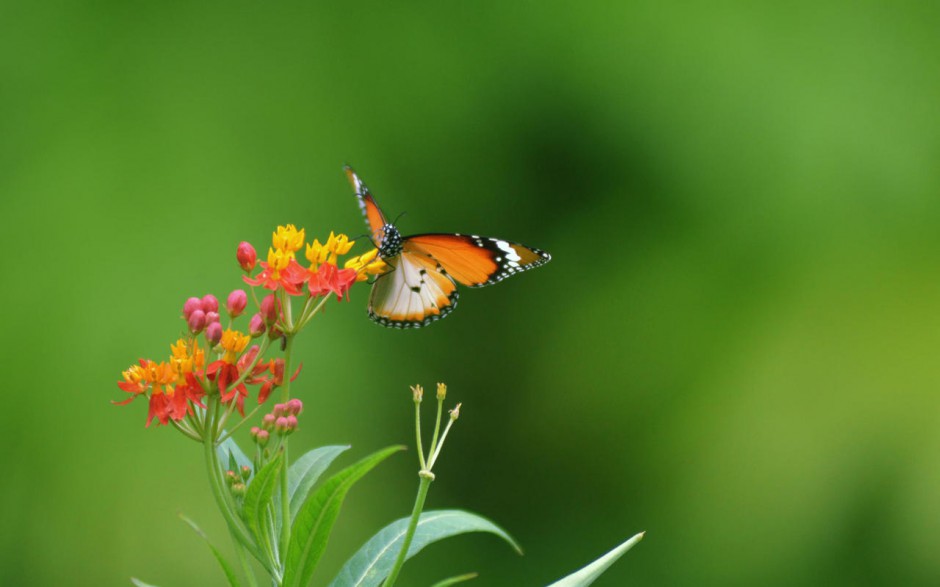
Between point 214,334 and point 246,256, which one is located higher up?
point 246,256

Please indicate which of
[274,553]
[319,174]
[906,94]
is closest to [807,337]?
[906,94]

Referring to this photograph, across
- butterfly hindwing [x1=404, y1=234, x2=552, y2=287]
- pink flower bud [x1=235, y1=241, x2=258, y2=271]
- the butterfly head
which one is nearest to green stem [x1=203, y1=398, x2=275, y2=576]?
pink flower bud [x1=235, y1=241, x2=258, y2=271]

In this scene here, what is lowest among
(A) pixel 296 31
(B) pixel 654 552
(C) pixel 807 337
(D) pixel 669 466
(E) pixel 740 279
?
(B) pixel 654 552

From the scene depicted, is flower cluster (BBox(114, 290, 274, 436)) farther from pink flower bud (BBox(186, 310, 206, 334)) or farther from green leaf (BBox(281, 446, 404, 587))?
green leaf (BBox(281, 446, 404, 587))

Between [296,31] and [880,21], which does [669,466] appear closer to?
[880,21]

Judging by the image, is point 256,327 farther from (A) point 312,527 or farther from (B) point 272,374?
(A) point 312,527

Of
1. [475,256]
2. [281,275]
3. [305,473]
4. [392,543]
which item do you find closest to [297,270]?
[281,275]
